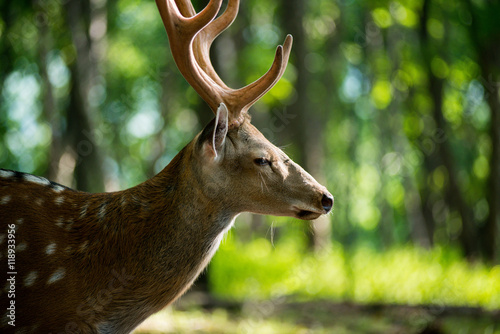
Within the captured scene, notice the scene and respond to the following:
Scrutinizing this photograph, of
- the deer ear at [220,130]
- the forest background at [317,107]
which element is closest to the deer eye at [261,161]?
the deer ear at [220,130]

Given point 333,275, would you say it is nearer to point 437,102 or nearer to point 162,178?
point 437,102

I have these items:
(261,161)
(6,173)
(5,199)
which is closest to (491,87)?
(261,161)

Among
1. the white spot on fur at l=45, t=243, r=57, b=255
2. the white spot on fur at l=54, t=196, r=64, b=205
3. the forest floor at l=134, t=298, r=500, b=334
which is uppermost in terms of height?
the white spot on fur at l=54, t=196, r=64, b=205

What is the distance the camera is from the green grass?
881cm

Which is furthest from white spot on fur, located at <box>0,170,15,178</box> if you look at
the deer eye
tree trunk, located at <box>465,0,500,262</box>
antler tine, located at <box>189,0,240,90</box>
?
tree trunk, located at <box>465,0,500,262</box>

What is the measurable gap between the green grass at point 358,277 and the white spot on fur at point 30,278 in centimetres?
556

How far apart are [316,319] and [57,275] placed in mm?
5167

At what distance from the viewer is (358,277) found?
9938 mm

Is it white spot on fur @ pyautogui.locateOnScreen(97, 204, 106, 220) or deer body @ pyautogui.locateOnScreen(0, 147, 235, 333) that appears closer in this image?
deer body @ pyautogui.locateOnScreen(0, 147, 235, 333)

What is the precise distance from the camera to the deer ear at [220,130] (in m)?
3.51

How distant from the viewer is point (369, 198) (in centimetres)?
3334

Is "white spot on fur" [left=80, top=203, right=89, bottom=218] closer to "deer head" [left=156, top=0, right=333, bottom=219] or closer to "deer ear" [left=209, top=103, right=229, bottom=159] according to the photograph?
"deer head" [left=156, top=0, right=333, bottom=219]

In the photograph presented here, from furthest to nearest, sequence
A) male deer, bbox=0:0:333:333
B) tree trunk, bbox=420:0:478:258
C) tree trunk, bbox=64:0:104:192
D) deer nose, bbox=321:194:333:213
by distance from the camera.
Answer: tree trunk, bbox=420:0:478:258
tree trunk, bbox=64:0:104:192
deer nose, bbox=321:194:333:213
male deer, bbox=0:0:333:333

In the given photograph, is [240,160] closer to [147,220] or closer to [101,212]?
[147,220]
